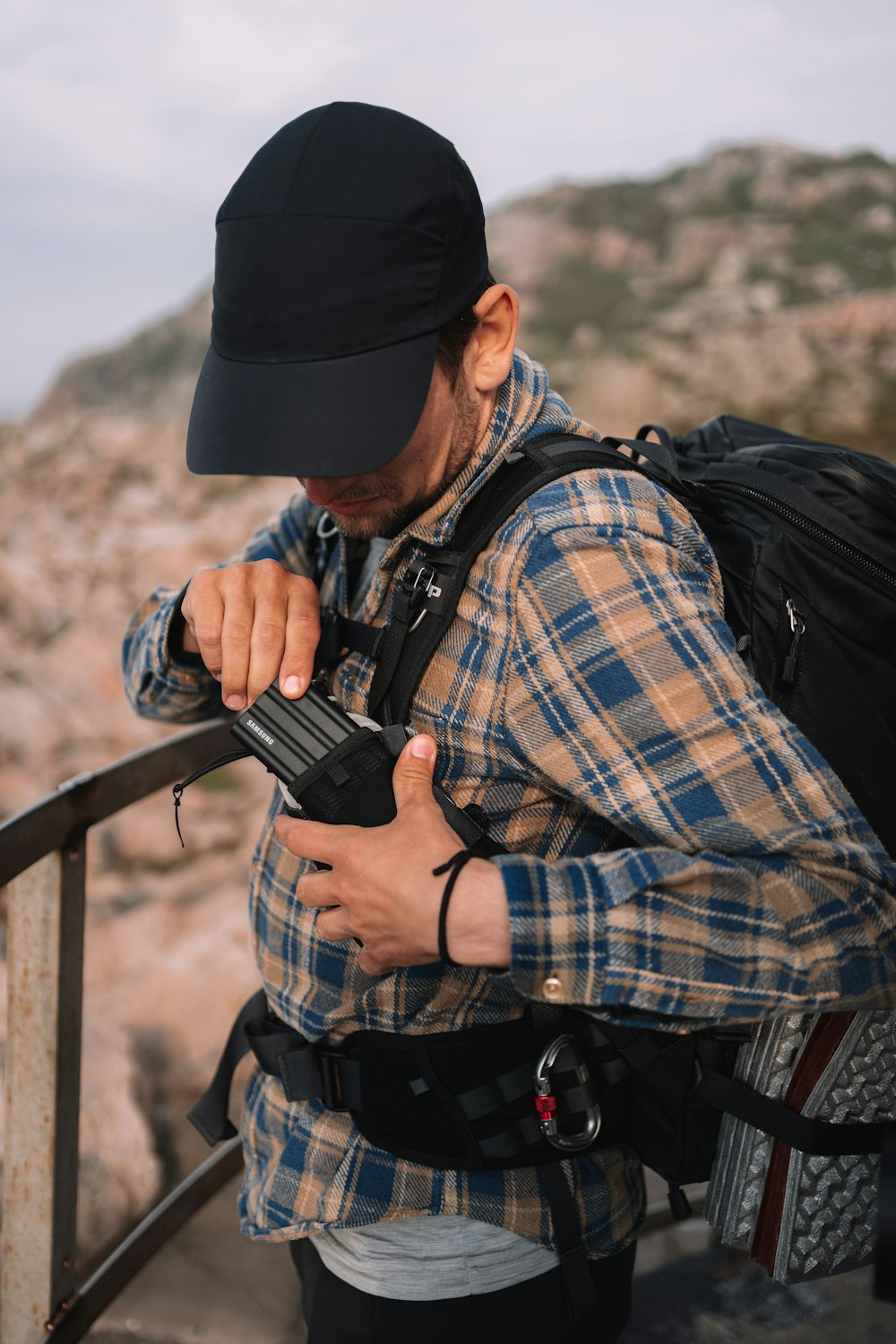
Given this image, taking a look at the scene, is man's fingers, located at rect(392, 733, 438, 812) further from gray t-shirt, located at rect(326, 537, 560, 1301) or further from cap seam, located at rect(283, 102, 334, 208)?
cap seam, located at rect(283, 102, 334, 208)

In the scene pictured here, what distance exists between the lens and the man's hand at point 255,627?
128 cm

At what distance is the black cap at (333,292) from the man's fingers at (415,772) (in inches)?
12.2

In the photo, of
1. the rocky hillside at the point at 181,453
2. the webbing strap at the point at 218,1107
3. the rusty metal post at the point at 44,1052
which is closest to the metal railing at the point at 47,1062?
the rusty metal post at the point at 44,1052

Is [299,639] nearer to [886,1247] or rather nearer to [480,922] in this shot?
[480,922]

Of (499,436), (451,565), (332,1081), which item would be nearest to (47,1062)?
(332,1081)

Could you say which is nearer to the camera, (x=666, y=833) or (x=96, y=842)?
(x=666, y=833)

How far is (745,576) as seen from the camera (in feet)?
3.95

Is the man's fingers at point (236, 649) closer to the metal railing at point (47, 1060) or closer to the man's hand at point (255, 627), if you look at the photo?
the man's hand at point (255, 627)

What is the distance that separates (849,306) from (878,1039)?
12.4m

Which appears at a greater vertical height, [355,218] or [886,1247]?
[355,218]

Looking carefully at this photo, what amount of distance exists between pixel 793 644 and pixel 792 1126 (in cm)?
56

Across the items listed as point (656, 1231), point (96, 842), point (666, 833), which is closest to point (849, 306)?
point (96, 842)

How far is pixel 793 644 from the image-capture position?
1157 mm

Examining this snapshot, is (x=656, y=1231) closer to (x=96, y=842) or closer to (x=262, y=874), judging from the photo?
(x=262, y=874)
